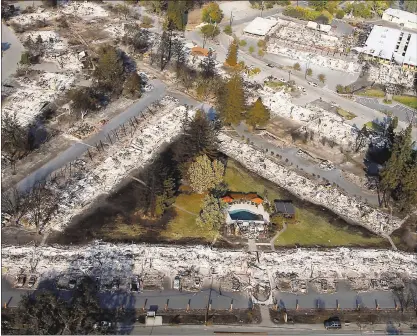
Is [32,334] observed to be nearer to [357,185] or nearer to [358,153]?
[357,185]

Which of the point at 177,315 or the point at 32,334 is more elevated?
the point at 32,334

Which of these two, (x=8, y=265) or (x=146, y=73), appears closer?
(x=8, y=265)

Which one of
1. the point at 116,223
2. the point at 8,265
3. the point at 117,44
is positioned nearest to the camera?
the point at 8,265

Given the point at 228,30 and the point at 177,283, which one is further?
the point at 228,30

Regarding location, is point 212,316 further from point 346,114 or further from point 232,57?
point 232,57

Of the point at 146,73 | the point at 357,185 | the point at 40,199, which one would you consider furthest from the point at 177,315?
the point at 146,73

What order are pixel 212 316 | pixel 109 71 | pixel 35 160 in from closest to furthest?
pixel 212 316, pixel 35 160, pixel 109 71

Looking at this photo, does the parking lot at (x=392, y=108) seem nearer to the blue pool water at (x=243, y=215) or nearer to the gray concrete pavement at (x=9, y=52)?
the blue pool water at (x=243, y=215)

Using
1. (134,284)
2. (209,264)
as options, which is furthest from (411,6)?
(134,284)
